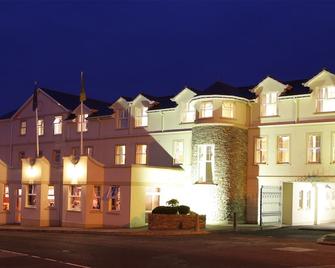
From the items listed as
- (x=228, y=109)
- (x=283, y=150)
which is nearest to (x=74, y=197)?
(x=228, y=109)

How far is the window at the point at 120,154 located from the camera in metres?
44.8

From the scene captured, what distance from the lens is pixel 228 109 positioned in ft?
126

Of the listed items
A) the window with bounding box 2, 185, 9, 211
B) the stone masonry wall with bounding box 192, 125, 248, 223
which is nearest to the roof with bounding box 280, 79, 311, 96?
the stone masonry wall with bounding box 192, 125, 248, 223

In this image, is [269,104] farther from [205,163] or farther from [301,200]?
[301,200]

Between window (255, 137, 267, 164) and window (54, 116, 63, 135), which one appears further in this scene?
window (54, 116, 63, 135)

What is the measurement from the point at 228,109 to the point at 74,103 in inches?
669

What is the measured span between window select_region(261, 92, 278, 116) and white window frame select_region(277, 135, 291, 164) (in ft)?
5.35

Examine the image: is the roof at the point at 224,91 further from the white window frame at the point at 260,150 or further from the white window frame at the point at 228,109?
the white window frame at the point at 260,150

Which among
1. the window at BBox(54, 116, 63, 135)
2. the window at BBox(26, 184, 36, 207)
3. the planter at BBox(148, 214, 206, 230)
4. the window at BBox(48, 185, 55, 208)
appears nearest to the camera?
the planter at BBox(148, 214, 206, 230)

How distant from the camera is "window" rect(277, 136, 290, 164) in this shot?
122 ft

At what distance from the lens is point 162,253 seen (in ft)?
67.8

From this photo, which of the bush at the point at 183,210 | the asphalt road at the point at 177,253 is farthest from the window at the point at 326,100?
the asphalt road at the point at 177,253

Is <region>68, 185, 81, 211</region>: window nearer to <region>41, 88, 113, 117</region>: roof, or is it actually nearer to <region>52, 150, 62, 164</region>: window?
<region>41, 88, 113, 117</region>: roof

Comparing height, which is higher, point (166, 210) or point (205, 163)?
point (205, 163)
